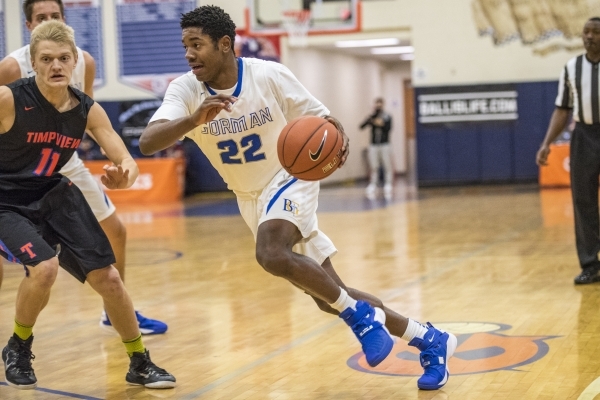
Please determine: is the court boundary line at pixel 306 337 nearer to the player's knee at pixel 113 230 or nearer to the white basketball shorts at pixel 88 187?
the player's knee at pixel 113 230

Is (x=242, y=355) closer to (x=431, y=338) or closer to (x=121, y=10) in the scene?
(x=431, y=338)

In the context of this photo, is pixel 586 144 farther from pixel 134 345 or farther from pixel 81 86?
pixel 134 345

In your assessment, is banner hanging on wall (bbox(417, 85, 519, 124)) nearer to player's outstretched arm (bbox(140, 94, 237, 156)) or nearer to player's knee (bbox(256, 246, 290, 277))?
player's outstretched arm (bbox(140, 94, 237, 156))

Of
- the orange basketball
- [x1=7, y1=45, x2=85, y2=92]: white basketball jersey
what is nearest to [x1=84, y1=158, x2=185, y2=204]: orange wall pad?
[x1=7, y1=45, x2=85, y2=92]: white basketball jersey

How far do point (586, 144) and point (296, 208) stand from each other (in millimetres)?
3601

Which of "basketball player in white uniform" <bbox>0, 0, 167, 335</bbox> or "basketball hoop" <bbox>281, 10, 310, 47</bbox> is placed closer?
"basketball player in white uniform" <bbox>0, 0, 167, 335</bbox>

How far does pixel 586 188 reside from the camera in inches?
283

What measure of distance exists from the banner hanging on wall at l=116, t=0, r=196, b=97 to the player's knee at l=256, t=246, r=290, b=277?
16.4 meters

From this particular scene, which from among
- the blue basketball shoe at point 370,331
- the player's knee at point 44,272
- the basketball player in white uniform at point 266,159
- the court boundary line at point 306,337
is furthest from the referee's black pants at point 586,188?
the player's knee at point 44,272

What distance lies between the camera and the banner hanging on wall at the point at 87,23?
67.0 ft

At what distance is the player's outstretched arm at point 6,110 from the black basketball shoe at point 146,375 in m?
1.35

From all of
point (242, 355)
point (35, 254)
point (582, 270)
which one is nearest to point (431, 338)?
point (242, 355)

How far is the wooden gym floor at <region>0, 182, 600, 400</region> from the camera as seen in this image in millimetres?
4590

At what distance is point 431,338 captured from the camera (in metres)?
4.50
